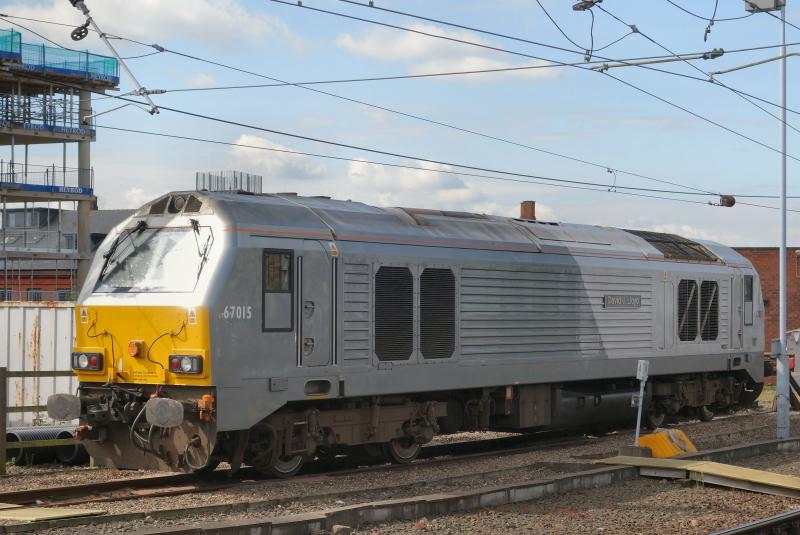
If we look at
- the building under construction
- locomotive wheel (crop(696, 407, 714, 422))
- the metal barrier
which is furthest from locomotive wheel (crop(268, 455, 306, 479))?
the building under construction

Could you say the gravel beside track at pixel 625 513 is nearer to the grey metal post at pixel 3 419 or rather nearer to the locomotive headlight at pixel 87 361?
the locomotive headlight at pixel 87 361

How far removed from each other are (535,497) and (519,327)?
5.00 metres

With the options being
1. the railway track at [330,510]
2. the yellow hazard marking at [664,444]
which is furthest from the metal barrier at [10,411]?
the yellow hazard marking at [664,444]

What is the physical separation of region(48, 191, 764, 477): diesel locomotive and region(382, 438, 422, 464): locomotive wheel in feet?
0.11

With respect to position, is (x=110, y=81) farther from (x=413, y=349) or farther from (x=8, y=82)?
(x=413, y=349)

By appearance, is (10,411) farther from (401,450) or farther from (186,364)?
(401,450)

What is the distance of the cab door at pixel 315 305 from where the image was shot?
13406mm

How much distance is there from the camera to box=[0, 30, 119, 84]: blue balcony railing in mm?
48094

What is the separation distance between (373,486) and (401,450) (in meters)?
2.37

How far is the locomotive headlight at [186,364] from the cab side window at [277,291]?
990mm

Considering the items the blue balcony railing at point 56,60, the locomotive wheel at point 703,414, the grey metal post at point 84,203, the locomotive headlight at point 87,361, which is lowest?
the locomotive wheel at point 703,414

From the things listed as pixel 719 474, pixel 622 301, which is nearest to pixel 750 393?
pixel 622 301

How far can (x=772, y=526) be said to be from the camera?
10766 millimetres

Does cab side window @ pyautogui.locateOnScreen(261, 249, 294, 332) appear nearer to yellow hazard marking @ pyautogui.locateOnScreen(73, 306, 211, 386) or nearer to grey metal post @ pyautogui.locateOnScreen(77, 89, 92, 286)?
yellow hazard marking @ pyautogui.locateOnScreen(73, 306, 211, 386)
